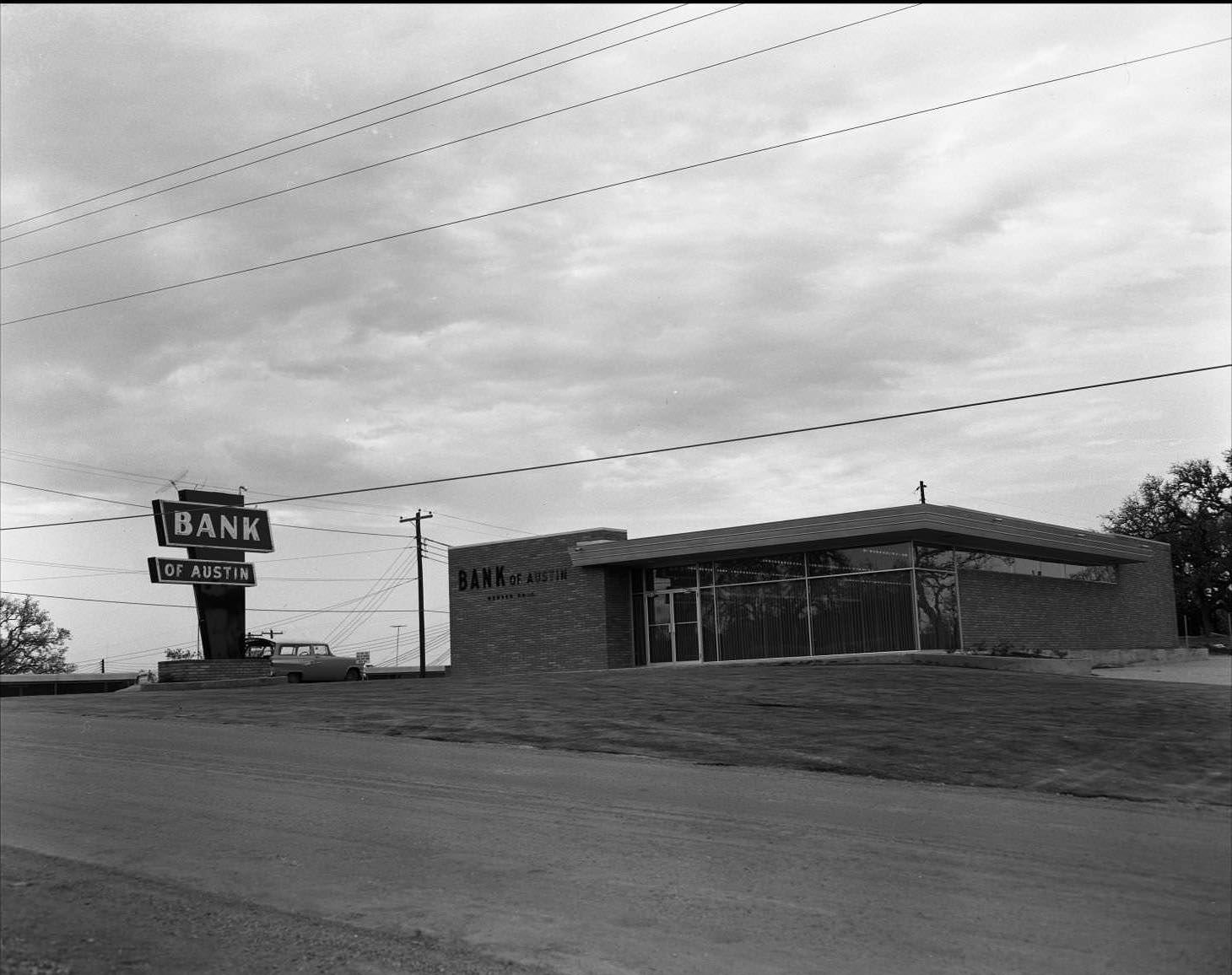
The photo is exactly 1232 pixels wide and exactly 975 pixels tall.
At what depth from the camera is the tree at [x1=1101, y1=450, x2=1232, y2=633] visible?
6344cm

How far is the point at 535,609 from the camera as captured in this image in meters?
38.4

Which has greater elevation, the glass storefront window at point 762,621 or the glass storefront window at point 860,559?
the glass storefront window at point 860,559

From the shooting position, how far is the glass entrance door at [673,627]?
35.2 meters

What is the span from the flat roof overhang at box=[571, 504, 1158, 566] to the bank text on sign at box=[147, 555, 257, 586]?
1060cm

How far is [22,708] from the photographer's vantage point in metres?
23.3

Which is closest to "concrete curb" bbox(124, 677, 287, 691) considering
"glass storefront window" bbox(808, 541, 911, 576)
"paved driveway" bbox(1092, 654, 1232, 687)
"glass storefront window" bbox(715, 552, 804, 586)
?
"glass storefront window" bbox(715, 552, 804, 586)

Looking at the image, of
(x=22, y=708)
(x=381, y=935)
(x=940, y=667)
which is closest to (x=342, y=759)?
(x=381, y=935)

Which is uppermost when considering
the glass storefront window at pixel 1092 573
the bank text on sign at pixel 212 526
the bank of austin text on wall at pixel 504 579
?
the bank text on sign at pixel 212 526

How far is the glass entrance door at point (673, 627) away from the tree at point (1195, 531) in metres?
38.6

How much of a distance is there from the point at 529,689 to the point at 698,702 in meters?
5.26

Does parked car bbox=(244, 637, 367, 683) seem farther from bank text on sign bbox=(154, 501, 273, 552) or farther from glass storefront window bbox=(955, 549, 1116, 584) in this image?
glass storefront window bbox=(955, 549, 1116, 584)

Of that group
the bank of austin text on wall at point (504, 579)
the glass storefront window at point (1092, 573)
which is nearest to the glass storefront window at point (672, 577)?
the bank of austin text on wall at point (504, 579)

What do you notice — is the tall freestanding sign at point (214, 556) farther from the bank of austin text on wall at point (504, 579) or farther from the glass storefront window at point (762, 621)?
the glass storefront window at point (762, 621)

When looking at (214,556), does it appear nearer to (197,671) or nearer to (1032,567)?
(197,671)
